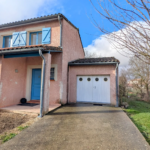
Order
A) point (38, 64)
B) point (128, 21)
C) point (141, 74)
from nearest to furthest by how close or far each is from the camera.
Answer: point (128, 21), point (38, 64), point (141, 74)

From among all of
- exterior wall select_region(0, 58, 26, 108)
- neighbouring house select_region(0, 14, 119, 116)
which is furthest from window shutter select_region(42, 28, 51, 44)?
exterior wall select_region(0, 58, 26, 108)

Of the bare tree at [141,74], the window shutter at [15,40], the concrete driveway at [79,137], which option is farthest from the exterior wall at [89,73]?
the bare tree at [141,74]

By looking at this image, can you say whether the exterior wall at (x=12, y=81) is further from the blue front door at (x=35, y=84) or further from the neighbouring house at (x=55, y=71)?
the blue front door at (x=35, y=84)

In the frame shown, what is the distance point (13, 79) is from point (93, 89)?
557cm

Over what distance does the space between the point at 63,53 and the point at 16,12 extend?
4.14 meters

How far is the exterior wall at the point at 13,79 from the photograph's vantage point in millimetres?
6500

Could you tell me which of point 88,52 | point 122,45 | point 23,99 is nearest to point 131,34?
point 122,45

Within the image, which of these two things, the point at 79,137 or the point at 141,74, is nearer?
the point at 79,137

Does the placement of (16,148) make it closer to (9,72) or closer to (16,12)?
(16,12)

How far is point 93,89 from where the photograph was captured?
8.35 metres

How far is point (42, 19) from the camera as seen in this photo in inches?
316

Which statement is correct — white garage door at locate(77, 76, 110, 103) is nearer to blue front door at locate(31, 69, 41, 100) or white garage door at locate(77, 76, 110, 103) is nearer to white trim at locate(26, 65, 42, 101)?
blue front door at locate(31, 69, 41, 100)

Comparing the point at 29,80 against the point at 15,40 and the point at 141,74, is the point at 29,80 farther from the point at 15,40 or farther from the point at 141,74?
the point at 141,74

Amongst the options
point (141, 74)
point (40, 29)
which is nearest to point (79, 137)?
point (40, 29)
